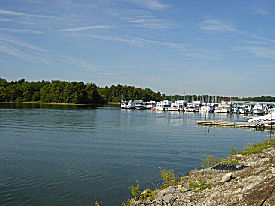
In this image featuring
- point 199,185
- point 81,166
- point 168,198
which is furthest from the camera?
point 81,166

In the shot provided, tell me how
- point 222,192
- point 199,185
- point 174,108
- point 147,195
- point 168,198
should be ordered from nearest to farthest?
1. point 222,192
2. point 168,198
3. point 199,185
4. point 147,195
5. point 174,108

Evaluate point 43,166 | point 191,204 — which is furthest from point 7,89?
point 191,204

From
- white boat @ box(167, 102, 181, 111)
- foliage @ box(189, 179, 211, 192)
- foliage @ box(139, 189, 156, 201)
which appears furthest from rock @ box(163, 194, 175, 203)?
white boat @ box(167, 102, 181, 111)

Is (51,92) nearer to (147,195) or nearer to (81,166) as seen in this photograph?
(81,166)

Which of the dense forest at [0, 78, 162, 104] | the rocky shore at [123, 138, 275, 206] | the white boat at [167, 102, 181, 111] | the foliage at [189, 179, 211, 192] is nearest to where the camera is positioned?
the rocky shore at [123, 138, 275, 206]

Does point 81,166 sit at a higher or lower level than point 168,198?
lower

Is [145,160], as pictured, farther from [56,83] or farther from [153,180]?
[56,83]

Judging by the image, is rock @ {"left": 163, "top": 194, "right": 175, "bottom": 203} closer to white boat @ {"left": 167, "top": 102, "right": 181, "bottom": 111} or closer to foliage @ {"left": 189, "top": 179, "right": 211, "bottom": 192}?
foliage @ {"left": 189, "top": 179, "right": 211, "bottom": 192}

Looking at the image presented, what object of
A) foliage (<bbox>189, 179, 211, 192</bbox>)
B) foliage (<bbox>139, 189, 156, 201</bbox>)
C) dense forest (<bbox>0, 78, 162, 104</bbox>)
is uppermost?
dense forest (<bbox>0, 78, 162, 104</bbox>)

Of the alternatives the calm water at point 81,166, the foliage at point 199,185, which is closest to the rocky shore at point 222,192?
the foliage at point 199,185

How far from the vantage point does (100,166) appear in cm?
2264

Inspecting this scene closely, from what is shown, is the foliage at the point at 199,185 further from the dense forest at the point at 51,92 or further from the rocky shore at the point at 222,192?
the dense forest at the point at 51,92

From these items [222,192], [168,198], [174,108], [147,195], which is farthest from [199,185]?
[174,108]

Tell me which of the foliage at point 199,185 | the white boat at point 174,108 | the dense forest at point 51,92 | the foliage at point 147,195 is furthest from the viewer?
the dense forest at point 51,92
